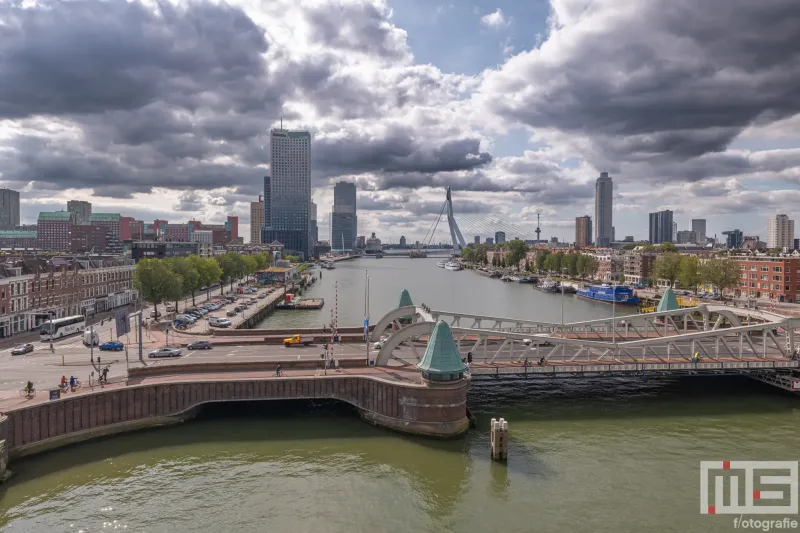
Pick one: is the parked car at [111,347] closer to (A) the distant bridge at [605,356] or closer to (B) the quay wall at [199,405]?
(B) the quay wall at [199,405]

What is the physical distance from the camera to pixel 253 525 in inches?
1041

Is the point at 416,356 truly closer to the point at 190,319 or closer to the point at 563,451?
the point at 563,451

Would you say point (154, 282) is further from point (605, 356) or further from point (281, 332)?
point (605, 356)

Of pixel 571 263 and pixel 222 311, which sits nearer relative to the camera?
pixel 222 311

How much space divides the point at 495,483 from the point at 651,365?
2102 centimetres

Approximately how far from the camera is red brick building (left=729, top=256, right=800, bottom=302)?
342ft

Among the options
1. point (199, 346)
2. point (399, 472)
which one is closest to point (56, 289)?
point (199, 346)

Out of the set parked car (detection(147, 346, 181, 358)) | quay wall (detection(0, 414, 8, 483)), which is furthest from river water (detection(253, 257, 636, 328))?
quay wall (detection(0, 414, 8, 483))

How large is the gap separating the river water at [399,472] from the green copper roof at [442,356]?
15.8 ft

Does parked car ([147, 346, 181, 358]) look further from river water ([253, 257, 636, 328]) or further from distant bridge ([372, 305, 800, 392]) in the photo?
river water ([253, 257, 636, 328])

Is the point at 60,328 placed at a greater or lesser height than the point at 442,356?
lesser

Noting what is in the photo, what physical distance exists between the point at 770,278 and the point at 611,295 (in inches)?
1213

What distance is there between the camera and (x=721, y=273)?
4267 inches

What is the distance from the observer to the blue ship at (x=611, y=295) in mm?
121938
